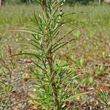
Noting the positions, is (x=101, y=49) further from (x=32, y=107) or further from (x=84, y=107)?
(x=32, y=107)

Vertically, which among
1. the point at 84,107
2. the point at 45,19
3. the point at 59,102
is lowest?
the point at 84,107

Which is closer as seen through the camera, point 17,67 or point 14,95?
point 14,95

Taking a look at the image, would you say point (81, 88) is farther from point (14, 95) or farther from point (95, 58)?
point (95, 58)

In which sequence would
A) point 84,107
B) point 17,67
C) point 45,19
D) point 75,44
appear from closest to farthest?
point 45,19, point 84,107, point 17,67, point 75,44

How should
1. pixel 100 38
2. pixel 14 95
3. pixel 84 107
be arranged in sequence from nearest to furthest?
pixel 84 107, pixel 14 95, pixel 100 38

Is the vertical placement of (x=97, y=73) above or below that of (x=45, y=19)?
below

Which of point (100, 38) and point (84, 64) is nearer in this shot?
point (84, 64)

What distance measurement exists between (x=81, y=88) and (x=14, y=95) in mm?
637

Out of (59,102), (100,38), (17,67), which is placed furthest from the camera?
(100,38)

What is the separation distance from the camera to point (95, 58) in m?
2.09

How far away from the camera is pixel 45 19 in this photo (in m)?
0.66

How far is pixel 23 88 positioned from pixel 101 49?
5.03 feet

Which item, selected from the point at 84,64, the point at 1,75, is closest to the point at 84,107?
the point at 84,64

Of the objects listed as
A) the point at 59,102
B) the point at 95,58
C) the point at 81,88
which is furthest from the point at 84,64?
the point at 59,102
